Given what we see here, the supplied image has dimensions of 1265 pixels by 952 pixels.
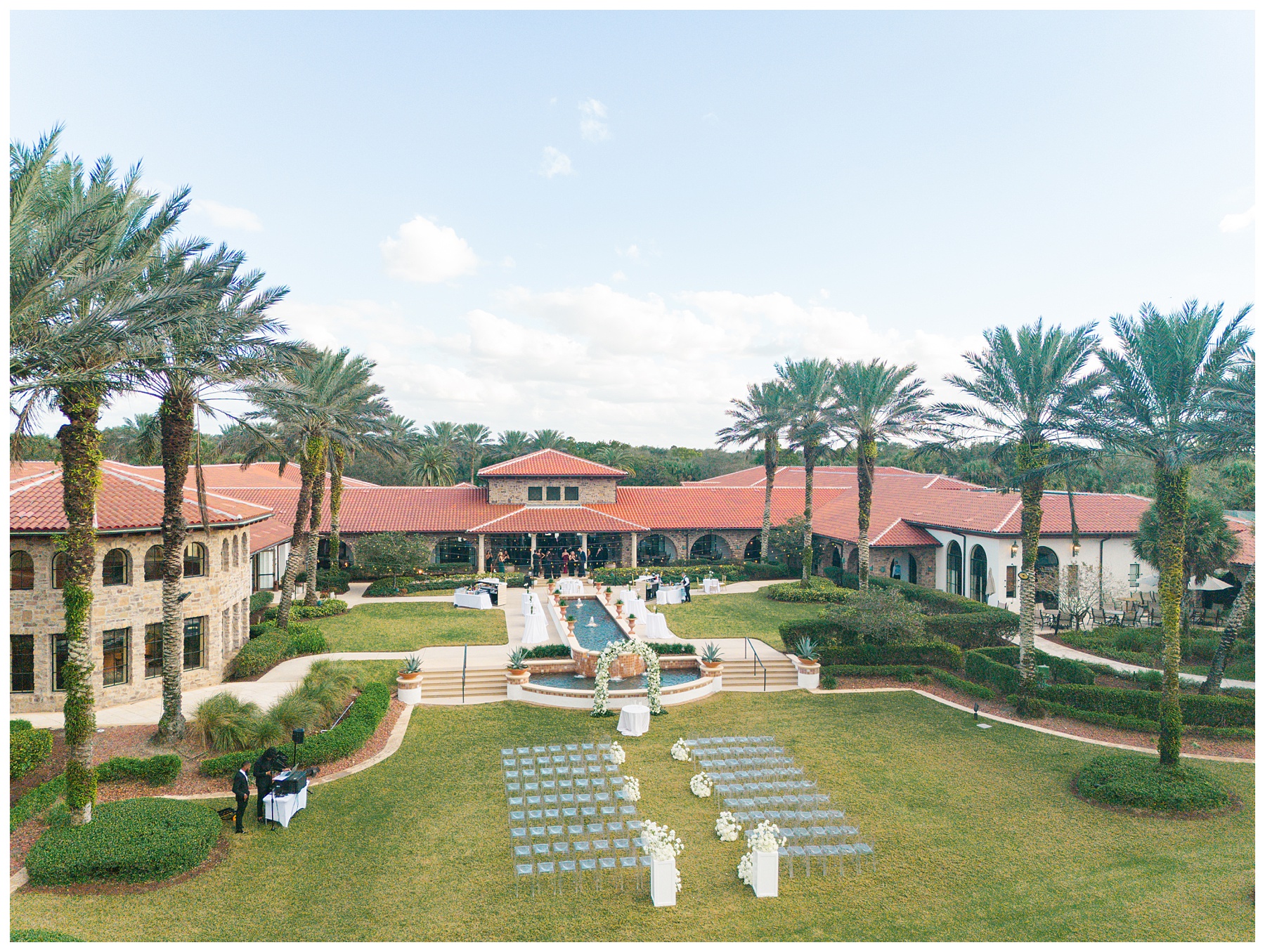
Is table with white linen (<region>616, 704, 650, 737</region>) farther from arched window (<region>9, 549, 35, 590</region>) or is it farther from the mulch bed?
arched window (<region>9, 549, 35, 590</region>)

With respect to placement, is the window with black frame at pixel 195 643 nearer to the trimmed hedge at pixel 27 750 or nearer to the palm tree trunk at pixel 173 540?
the palm tree trunk at pixel 173 540

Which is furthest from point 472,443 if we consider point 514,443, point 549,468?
point 549,468

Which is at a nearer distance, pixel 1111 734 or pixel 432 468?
pixel 1111 734

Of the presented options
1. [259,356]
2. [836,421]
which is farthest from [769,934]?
[836,421]

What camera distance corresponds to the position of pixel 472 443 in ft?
259

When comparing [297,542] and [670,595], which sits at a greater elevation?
[297,542]

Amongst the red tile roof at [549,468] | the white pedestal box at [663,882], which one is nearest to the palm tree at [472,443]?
the red tile roof at [549,468]

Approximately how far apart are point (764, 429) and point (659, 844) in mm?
34895

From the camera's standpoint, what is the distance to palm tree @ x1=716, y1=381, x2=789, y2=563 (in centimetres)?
4488

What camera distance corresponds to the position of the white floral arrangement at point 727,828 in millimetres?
13852

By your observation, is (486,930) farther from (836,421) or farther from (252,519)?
(836,421)

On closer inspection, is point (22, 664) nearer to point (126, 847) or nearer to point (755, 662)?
point (126, 847)

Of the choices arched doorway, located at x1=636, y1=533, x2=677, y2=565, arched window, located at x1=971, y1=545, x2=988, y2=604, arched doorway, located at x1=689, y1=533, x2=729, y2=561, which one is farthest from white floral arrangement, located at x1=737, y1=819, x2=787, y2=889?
arched doorway, located at x1=689, y1=533, x2=729, y2=561

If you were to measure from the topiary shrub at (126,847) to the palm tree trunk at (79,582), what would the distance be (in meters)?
0.68
